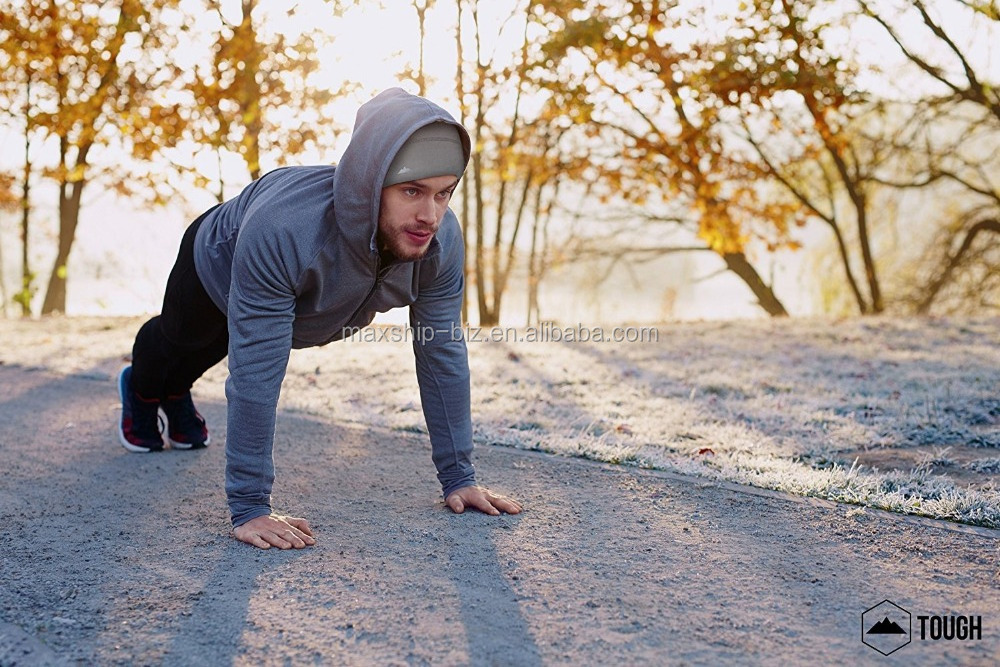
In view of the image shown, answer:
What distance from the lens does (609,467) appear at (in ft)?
11.3

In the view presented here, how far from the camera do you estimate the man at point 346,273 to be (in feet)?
8.13

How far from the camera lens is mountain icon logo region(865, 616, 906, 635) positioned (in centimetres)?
199

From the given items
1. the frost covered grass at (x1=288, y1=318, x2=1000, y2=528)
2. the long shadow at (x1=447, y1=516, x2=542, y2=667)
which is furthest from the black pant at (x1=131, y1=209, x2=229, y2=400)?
the long shadow at (x1=447, y1=516, x2=542, y2=667)

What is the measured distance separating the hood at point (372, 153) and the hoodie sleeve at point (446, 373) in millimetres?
421

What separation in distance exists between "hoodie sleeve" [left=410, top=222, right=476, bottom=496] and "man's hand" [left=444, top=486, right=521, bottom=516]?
0.05 meters

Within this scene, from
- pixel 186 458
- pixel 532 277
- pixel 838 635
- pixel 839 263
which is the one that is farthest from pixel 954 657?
pixel 839 263

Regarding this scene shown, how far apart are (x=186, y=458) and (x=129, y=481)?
0.39 m

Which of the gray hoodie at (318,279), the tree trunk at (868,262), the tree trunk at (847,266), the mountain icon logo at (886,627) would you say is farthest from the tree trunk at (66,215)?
the mountain icon logo at (886,627)

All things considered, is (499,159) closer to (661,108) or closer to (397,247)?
(661,108)

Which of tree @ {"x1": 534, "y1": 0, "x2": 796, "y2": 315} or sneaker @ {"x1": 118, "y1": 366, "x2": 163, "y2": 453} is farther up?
tree @ {"x1": 534, "y1": 0, "x2": 796, "y2": 315}

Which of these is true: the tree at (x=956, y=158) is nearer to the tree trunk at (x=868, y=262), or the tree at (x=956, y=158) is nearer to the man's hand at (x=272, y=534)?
the tree trunk at (x=868, y=262)

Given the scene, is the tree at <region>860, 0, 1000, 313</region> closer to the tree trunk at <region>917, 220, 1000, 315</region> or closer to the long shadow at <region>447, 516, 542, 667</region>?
the tree trunk at <region>917, 220, 1000, 315</region>

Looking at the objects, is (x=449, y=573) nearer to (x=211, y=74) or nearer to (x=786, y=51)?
(x=786, y=51)

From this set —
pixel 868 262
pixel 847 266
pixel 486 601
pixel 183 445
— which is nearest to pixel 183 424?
pixel 183 445
